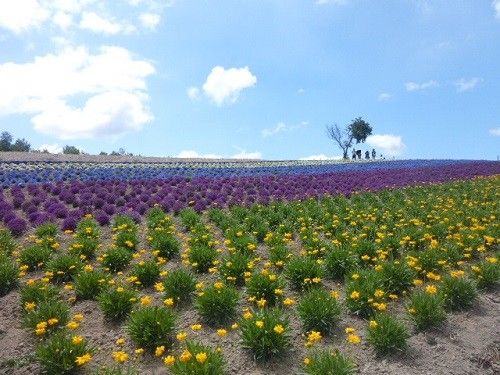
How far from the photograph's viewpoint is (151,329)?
5.30 meters

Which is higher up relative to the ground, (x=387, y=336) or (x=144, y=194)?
(x=144, y=194)

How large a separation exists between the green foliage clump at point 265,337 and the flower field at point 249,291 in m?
0.02

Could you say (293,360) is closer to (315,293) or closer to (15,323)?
(315,293)

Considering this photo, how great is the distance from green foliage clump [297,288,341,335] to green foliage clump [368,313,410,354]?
0.54m

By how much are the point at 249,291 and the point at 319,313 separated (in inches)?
46.8

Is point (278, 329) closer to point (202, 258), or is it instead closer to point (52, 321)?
point (52, 321)

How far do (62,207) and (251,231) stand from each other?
15.5 feet

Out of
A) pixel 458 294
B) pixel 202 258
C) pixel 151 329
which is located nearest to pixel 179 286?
pixel 202 258

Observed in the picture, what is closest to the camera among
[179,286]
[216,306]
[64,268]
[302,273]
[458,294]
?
[216,306]

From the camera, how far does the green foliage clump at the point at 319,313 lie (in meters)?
5.65

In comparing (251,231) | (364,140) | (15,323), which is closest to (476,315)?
(251,231)

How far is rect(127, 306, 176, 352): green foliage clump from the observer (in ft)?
17.4

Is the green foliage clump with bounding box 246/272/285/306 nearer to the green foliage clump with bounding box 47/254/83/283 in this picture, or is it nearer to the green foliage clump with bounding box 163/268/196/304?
the green foliage clump with bounding box 163/268/196/304

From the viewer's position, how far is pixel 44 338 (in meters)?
5.57
